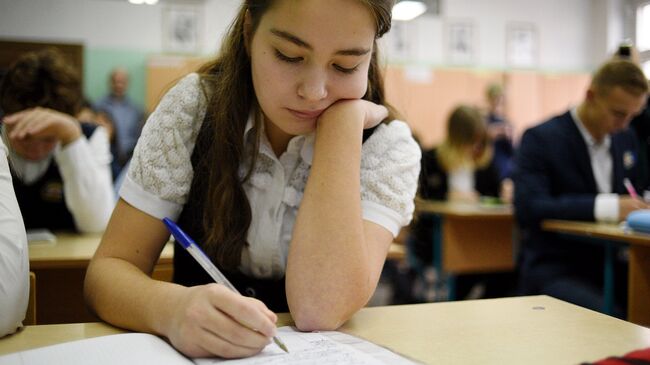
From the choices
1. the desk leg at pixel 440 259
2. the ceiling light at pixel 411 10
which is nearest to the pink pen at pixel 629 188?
the desk leg at pixel 440 259

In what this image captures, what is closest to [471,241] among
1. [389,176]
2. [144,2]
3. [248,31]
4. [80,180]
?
[80,180]

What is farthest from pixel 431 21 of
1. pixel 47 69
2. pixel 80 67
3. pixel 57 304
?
pixel 57 304

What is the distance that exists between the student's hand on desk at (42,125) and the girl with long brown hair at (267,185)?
0.80m

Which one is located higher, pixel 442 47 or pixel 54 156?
pixel 442 47

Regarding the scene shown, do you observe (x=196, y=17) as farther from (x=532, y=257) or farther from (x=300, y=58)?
(x=300, y=58)

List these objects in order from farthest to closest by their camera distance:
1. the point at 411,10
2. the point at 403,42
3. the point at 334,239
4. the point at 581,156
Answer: the point at 403,42 < the point at 411,10 < the point at 581,156 < the point at 334,239

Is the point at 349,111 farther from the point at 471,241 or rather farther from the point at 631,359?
the point at 471,241

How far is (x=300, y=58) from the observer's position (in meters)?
0.85

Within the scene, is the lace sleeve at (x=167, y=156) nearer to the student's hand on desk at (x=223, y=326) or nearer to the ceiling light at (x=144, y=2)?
the student's hand on desk at (x=223, y=326)

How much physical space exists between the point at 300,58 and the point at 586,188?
1724 mm

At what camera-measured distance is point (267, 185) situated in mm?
1024

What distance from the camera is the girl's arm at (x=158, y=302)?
2.12 ft

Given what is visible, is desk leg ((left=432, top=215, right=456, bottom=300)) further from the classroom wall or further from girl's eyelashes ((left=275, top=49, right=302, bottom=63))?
girl's eyelashes ((left=275, top=49, right=302, bottom=63))

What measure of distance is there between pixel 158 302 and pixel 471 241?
2.90 metres
